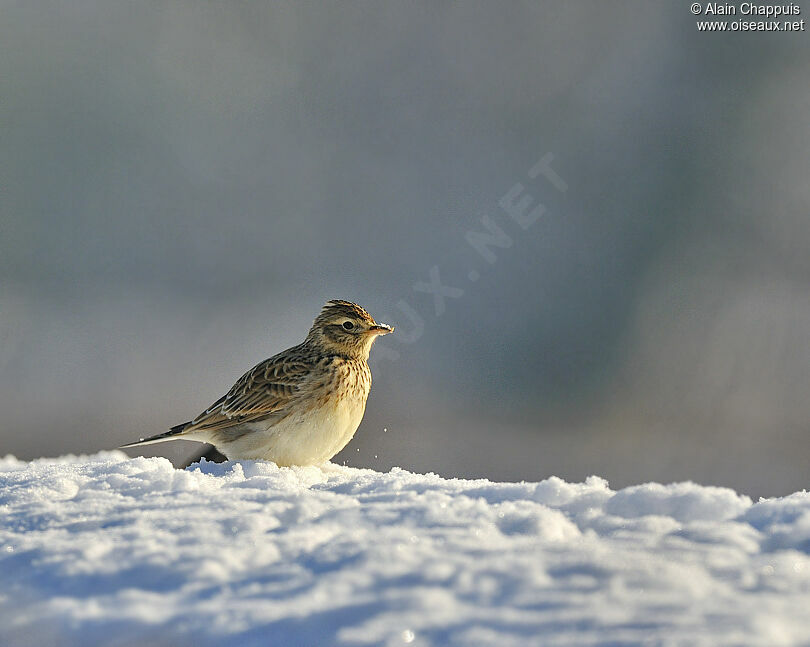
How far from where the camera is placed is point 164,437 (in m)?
5.95

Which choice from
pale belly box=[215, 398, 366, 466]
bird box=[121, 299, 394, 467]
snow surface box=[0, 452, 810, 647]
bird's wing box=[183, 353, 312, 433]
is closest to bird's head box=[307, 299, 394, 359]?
bird box=[121, 299, 394, 467]

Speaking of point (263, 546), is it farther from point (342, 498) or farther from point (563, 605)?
point (563, 605)

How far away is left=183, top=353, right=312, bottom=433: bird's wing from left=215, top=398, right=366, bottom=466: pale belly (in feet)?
0.39

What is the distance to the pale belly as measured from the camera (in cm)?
559

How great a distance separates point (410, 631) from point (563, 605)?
0.53 m

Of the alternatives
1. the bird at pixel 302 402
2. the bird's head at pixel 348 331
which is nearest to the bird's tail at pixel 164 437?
the bird at pixel 302 402

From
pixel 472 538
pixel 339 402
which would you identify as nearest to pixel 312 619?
pixel 472 538

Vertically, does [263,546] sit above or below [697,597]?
above

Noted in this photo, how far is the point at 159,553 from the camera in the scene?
3082 millimetres

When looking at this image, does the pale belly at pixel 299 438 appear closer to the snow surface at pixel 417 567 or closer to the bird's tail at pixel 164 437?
the bird's tail at pixel 164 437

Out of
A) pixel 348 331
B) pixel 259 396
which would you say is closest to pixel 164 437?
pixel 259 396

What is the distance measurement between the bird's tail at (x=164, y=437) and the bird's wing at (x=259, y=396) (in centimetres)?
7

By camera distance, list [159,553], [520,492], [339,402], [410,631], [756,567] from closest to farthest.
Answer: [410,631], [756,567], [159,553], [520,492], [339,402]

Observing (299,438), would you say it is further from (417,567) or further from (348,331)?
(417,567)
